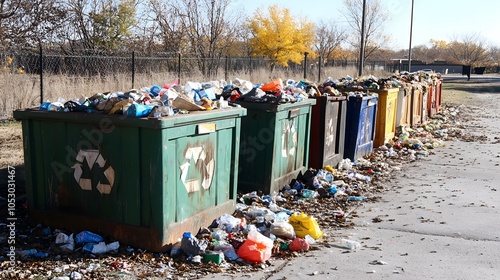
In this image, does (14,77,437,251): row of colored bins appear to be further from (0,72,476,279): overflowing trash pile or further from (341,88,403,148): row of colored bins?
(341,88,403,148): row of colored bins

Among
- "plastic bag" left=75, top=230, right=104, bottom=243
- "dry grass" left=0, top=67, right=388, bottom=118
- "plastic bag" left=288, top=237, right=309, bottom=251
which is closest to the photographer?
"plastic bag" left=75, top=230, right=104, bottom=243

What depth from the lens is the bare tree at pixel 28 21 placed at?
50.4ft

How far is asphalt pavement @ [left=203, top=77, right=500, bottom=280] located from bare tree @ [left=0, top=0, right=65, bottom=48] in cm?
1218

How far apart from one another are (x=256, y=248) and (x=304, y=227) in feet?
2.61

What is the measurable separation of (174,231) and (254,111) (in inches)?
87.2

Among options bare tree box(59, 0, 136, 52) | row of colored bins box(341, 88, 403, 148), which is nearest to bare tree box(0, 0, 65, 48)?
bare tree box(59, 0, 136, 52)

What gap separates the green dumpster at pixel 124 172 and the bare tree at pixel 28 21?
1145 centimetres

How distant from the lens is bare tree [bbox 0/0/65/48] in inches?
605

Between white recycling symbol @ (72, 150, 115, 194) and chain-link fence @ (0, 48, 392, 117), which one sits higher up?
chain-link fence @ (0, 48, 392, 117)

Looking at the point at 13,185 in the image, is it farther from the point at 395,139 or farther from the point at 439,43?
the point at 439,43

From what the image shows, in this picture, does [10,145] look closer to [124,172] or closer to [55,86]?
[55,86]

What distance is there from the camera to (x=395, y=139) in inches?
451

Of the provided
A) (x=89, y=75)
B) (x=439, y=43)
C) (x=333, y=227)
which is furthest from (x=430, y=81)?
(x=439, y=43)

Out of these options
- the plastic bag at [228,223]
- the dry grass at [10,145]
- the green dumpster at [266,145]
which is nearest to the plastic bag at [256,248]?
the plastic bag at [228,223]
